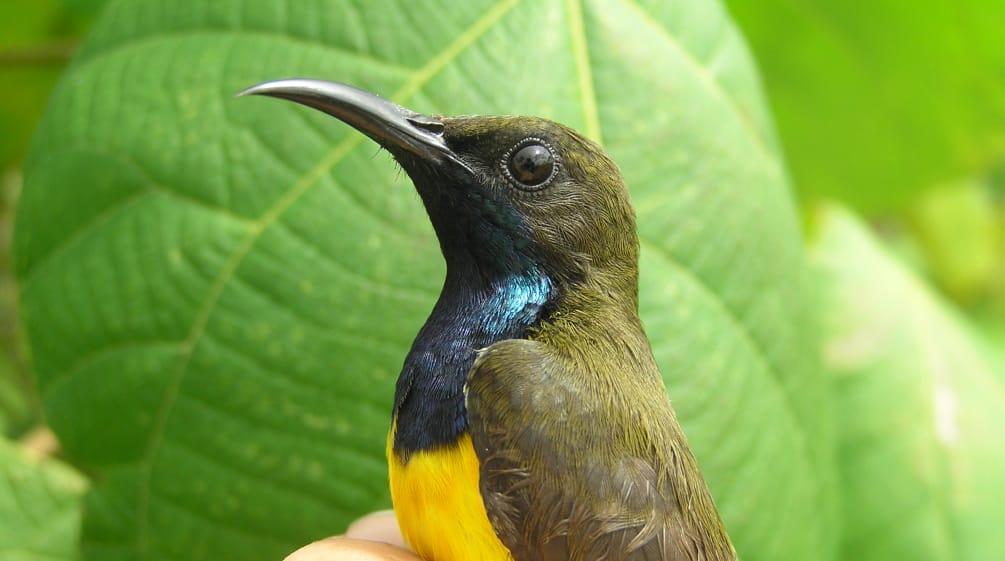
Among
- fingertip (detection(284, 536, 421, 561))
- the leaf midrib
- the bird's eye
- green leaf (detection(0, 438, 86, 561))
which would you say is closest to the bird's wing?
fingertip (detection(284, 536, 421, 561))

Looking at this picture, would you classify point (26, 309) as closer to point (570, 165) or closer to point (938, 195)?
point (570, 165)

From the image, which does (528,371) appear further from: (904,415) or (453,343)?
(904,415)

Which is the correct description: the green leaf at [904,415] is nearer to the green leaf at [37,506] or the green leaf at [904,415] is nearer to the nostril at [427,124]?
the nostril at [427,124]

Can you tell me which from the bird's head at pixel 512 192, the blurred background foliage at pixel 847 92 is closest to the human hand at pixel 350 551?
the bird's head at pixel 512 192

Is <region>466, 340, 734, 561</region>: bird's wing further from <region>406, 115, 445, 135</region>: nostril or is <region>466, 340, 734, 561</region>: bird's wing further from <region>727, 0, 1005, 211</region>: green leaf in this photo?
<region>727, 0, 1005, 211</region>: green leaf

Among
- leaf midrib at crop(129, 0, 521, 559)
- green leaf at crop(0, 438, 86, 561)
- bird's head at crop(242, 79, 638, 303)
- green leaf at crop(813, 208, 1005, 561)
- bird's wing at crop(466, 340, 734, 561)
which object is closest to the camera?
bird's wing at crop(466, 340, 734, 561)

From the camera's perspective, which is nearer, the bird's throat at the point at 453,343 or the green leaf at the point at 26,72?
the bird's throat at the point at 453,343

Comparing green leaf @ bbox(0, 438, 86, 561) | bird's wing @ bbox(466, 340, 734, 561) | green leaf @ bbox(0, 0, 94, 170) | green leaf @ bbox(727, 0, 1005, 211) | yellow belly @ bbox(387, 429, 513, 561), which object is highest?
green leaf @ bbox(727, 0, 1005, 211)

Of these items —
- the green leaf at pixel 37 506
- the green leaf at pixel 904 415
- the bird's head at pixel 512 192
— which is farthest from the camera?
the green leaf at pixel 904 415

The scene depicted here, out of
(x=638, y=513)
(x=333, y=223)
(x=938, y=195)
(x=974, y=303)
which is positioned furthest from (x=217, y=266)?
(x=974, y=303)
